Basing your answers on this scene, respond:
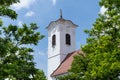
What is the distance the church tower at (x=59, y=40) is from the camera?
45438 mm

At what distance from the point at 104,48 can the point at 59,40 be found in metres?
29.0

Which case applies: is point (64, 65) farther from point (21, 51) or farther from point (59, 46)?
point (21, 51)

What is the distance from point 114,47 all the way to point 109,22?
1496 millimetres

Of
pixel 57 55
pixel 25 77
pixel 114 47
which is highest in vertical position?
pixel 57 55

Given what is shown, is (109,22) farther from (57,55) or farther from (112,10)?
(57,55)

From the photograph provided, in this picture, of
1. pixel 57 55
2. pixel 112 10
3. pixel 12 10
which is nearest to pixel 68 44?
pixel 57 55

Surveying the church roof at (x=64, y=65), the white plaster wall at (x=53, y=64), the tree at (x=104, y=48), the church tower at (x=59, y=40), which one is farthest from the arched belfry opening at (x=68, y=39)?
the tree at (x=104, y=48)

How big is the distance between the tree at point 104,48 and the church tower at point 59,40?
85.6 ft

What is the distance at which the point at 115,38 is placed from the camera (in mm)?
17016

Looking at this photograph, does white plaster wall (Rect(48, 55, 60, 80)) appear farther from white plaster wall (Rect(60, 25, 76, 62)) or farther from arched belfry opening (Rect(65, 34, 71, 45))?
arched belfry opening (Rect(65, 34, 71, 45))

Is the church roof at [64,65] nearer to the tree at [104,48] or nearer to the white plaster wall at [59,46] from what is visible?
the white plaster wall at [59,46]

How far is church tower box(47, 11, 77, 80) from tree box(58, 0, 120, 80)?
26102 mm

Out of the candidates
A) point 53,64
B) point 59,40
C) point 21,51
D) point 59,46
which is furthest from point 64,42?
point 21,51

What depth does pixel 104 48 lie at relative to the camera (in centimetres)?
1691
